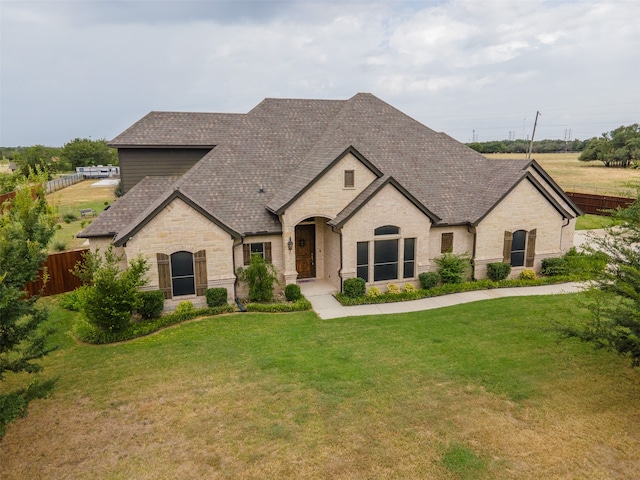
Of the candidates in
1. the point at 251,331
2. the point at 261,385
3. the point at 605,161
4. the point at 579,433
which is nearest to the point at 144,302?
the point at 251,331

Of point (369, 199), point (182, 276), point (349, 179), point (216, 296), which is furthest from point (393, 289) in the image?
point (182, 276)

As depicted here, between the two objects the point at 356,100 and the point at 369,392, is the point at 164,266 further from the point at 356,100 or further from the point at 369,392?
the point at 356,100

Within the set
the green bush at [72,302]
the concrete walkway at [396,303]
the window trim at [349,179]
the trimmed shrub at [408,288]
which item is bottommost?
the concrete walkway at [396,303]

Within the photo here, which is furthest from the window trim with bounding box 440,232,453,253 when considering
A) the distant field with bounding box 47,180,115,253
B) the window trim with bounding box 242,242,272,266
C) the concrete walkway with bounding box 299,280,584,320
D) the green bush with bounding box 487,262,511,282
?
the distant field with bounding box 47,180,115,253

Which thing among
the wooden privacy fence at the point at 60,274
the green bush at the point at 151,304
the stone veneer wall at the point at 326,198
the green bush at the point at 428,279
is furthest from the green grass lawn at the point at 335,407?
the wooden privacy fence at the point at 60,274

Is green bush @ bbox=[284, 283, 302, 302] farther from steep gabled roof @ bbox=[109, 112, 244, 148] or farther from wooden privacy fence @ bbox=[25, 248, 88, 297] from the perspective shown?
wooden privacy fence @ bbox=[25, 248, 88, 297]

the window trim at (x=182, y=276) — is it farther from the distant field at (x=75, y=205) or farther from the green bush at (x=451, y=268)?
the green bush at (x=451, y=268)
